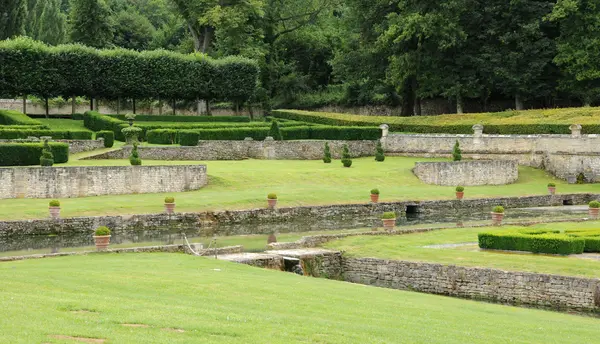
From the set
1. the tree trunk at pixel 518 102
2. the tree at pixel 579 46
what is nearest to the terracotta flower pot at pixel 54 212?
the tree at pixel 579 46

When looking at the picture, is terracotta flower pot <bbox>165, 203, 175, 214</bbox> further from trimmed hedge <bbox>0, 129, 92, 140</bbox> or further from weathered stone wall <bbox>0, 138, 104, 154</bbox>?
trimmed hedge <bbox>0, 129, 92, 140</bbox>

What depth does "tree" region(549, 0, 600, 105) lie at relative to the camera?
Result: 228 ft

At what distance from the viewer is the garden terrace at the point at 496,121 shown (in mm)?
61906

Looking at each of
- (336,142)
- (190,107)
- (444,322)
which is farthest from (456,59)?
(444,322)

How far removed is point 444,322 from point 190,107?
67744 millimetres

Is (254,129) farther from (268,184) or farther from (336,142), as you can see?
(268,184)

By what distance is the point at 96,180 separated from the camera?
44062 millimetres

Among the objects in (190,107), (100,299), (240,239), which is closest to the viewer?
(100,299)

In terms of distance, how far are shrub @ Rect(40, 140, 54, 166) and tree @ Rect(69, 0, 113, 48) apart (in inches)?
1851

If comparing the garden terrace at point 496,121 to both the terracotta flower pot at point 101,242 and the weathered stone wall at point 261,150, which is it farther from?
the terracotta flower pot at point 101,242

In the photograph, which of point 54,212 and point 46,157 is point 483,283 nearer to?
point 54,212

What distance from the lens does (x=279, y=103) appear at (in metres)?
91.2

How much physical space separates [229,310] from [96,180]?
27.5 m

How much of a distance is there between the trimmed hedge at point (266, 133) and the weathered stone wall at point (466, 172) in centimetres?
1145
